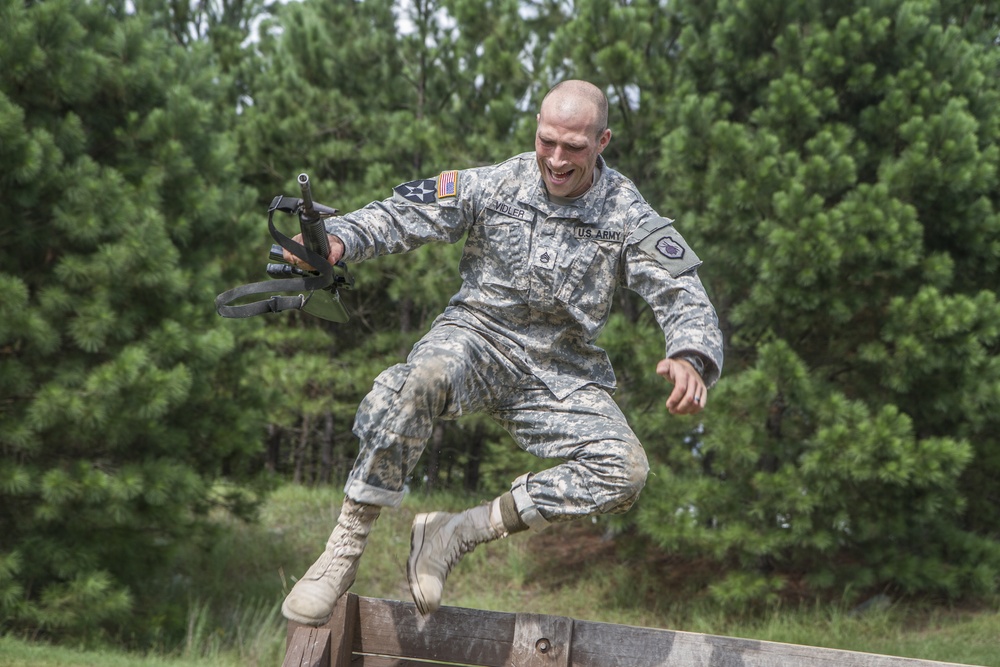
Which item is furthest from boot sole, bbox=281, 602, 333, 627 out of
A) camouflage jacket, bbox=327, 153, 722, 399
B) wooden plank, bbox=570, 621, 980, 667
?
camouflage jacket, bbox=327, 153, 722, 399

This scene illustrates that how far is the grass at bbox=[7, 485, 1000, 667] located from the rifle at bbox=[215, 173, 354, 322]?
14.2 ft

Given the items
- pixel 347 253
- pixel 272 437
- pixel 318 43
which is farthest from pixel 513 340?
pixel 272 437

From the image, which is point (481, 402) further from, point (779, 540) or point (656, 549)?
point (656, 549)

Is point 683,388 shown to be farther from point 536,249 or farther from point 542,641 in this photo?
point 542,641

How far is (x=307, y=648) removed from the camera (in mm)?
3629

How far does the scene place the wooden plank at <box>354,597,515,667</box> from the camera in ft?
12.7

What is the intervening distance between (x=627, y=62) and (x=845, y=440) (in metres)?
3.78

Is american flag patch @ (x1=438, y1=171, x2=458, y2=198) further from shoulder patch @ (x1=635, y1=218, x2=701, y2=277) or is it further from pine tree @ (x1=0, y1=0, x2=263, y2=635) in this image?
pine tree @ (x1=0, y1=0, x2=263, y2=635)

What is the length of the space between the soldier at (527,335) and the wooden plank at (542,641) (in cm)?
35

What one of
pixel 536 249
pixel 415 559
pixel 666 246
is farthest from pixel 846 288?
pixel 415 559

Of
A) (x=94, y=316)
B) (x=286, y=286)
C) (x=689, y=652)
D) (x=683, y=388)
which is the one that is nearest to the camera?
(x=683, y=388)

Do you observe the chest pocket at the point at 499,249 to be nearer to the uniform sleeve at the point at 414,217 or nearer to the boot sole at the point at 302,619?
the uniform sleeve at the point at 414,217

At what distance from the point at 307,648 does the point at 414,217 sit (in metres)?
1.54

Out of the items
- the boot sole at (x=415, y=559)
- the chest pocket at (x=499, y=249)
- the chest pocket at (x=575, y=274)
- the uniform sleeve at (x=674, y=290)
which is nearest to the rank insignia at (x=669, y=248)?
the uniform sleeve at (x=674, y=290)
